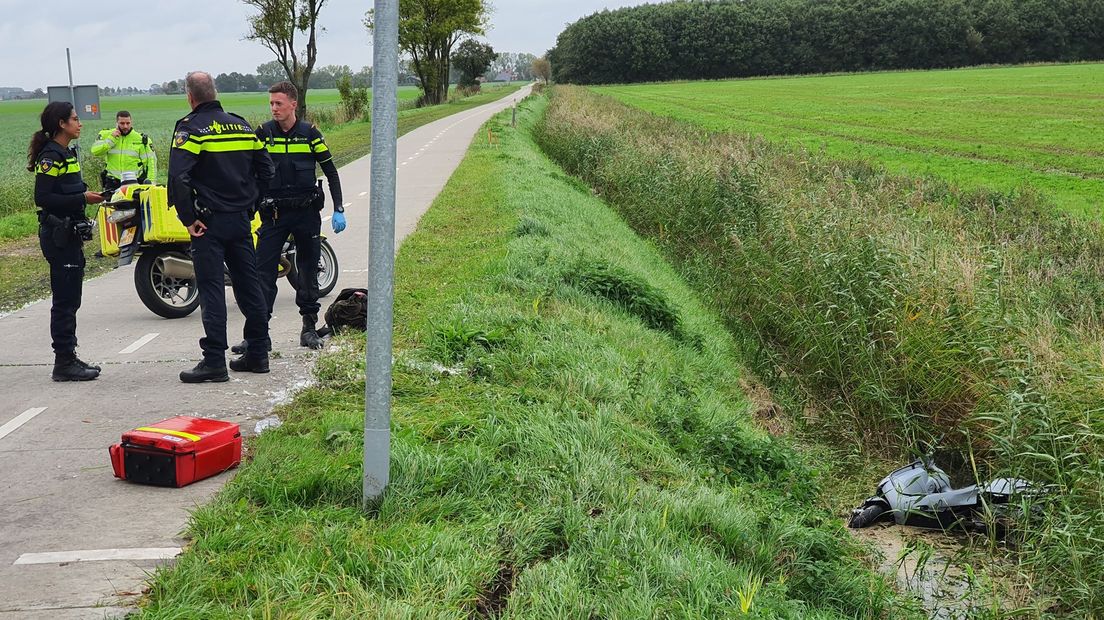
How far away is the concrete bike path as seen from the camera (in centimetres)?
390

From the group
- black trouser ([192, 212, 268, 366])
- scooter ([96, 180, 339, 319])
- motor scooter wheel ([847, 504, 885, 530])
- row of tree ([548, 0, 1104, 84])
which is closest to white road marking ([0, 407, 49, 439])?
black trouser ([192, 212, 268, 366])

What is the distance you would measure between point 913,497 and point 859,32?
3807 inches

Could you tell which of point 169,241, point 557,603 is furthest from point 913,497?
point 169,241

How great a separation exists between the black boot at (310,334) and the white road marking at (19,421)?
205cm

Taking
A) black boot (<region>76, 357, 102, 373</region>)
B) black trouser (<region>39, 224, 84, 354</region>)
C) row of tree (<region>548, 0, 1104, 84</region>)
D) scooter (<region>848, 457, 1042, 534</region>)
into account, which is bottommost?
scooter (<region>848, 457, 1042, 534</region>)

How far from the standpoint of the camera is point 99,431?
19.0 ft

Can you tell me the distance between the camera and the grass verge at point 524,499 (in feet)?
12.4

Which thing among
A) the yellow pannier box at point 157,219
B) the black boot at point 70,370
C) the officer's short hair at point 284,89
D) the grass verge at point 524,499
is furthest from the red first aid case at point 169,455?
the yellow pannier box at point 157,219

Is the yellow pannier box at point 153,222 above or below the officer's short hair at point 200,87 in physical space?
below

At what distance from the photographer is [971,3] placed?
9050cm

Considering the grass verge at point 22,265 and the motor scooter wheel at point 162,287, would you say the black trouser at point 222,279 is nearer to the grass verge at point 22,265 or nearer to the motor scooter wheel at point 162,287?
the motor scooter wheel at point 162,287

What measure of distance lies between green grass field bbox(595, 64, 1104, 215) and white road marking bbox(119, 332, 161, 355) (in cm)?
1414

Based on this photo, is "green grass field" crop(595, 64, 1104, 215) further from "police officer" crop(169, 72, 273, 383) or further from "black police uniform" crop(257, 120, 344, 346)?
"police officer" crop(169, 72, 273, 383)

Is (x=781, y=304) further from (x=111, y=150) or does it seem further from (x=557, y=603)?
(x=111, y=150)
